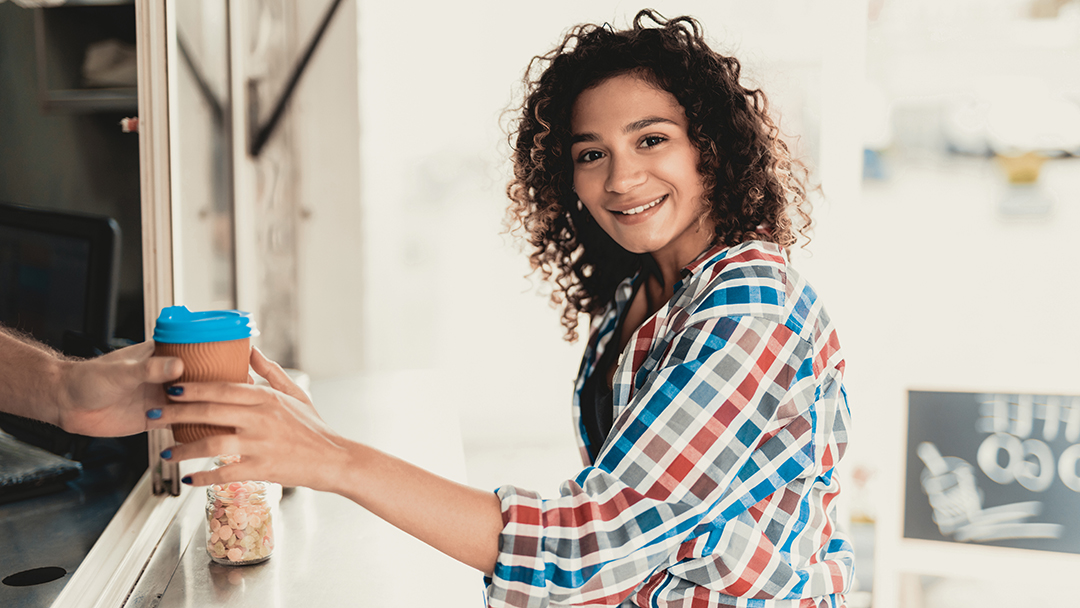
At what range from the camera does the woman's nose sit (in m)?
1.03

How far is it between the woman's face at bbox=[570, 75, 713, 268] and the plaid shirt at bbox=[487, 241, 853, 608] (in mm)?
150

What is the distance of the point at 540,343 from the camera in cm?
264

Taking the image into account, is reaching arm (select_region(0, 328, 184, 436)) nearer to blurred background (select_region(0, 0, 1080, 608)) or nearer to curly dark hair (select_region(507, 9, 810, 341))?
curly dark hair (select_region(507, 9, 810, 341))

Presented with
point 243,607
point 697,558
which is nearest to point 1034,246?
point 697,558

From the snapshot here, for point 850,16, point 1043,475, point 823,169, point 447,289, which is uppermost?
point 850,16

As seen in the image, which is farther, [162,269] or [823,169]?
[823,169]

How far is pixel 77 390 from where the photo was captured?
0.74 m

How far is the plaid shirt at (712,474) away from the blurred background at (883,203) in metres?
1.41

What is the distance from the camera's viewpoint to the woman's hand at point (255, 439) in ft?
1.96

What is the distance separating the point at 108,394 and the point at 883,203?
2.28 m

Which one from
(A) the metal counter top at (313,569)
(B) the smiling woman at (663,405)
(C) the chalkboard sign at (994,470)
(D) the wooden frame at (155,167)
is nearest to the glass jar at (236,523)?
(A) the metal counter top at (313,569)

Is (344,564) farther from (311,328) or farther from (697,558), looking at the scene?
(311,328)

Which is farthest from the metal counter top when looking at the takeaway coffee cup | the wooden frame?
the takeaway coffee cup

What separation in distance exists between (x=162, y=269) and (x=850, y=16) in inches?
80.8
